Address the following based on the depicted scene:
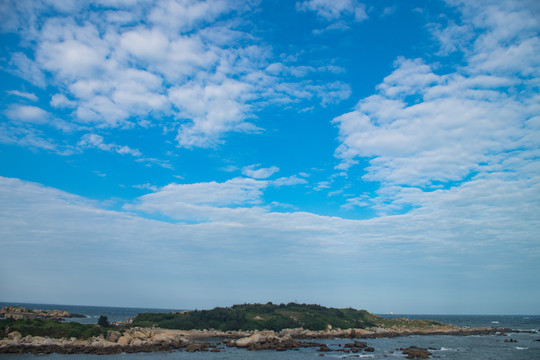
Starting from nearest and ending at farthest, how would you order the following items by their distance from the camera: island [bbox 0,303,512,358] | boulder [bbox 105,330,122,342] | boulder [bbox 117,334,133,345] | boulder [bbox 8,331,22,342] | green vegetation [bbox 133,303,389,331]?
boulder [bbox 8,331,22,342] < island [bbox 0,303,512,358] < boulder [bbox 117,334,133,345] < boulder [bbox 105,330,122,342] < green vegetation [bbox 133,303,389,331]

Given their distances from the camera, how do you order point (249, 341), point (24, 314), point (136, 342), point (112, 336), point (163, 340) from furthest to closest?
1. point (24, 314)
2. point (249, 341)
3. point (163, 340)
4. point (112, 336)
5. point (136, 342)

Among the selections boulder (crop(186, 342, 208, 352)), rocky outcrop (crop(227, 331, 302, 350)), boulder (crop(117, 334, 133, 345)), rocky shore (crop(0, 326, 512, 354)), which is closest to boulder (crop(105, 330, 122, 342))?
rocky shore (crop(0, 326, 512, 354))

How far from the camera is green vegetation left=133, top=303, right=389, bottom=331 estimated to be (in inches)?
3214

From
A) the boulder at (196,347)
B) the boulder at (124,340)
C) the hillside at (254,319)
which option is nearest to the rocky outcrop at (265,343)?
the boulder at (196,347)

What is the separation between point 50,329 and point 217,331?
→ 32720mm

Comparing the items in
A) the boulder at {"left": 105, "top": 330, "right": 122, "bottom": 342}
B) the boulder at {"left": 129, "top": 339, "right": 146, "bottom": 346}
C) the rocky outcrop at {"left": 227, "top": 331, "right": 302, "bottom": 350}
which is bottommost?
the rocky outcrop at {"left": 227, "top": 331, "right": 302, "bottom": 350}

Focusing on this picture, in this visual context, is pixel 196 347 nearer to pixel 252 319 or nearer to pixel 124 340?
pixel 124 340

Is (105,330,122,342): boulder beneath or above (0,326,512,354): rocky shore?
above

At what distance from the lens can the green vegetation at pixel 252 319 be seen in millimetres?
81625

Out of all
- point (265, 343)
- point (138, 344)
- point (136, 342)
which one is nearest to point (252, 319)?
point (265, 343)

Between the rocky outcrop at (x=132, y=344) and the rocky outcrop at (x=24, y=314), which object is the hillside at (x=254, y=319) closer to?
the rocky outcrop at (x=132, y=344)

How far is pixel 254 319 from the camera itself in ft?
287

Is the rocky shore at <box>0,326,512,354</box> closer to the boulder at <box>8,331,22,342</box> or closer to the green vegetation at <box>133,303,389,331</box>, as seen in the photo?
the boulder at <box>8,331,22,342</box>

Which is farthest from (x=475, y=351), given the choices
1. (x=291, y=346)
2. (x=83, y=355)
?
(x=83, y=355)
